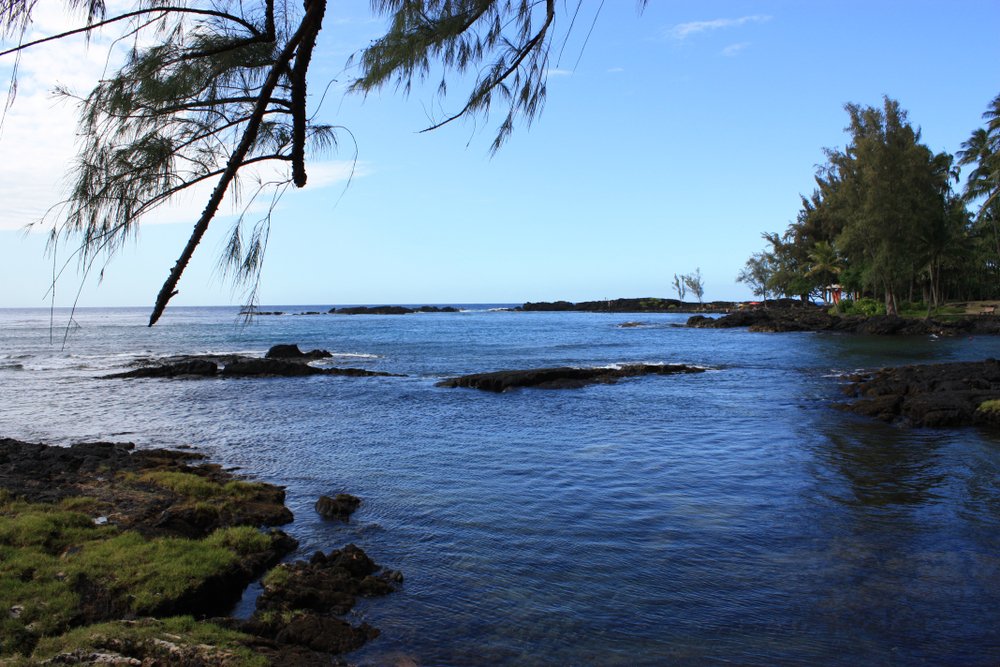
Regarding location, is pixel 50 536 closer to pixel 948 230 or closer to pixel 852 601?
pixel 852 601

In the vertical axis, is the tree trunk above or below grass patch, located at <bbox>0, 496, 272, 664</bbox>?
above

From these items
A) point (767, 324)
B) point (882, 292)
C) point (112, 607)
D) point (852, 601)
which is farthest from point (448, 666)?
point (882, 292)

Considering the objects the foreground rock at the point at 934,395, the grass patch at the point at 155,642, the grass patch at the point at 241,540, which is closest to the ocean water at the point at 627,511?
the grass patch at the point at 241,540

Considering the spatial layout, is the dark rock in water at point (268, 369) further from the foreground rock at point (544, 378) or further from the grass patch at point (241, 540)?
the grass patch at point (241, 540)

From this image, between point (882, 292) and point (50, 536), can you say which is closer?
point (50, 536)

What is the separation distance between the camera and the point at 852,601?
6.69 m

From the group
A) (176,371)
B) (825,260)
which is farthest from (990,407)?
(825,260)

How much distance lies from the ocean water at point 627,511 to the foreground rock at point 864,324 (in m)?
24.6

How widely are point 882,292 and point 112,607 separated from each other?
67.4m

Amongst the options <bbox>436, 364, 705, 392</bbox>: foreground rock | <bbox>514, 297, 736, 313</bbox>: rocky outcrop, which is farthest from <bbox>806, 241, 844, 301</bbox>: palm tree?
<bbox>436, 364, 705, 392</bbox>: foreground rock

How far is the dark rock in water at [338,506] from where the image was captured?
9.55 metres

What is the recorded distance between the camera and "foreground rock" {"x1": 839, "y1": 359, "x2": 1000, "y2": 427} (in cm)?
1560

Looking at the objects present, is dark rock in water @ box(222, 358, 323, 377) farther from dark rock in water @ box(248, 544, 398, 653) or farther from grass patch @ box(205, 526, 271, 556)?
dark rock in water @ box(248, 544, 398, 653)

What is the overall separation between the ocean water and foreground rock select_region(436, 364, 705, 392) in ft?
3.16
